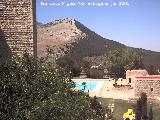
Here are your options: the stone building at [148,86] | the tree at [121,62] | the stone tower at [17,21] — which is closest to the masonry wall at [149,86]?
the stone building at [148,86]

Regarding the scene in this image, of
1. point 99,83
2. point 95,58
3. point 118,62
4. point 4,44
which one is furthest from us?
point 95,58

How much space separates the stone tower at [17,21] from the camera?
570 inches

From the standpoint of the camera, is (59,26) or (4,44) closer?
(4,44)

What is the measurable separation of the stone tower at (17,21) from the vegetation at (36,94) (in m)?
2.93

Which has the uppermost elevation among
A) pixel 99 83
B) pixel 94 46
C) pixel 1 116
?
pixel 1 116

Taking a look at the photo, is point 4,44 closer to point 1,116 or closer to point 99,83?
point 1,116

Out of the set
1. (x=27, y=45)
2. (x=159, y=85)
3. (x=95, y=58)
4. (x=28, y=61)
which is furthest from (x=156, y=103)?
(x=95, y=58)

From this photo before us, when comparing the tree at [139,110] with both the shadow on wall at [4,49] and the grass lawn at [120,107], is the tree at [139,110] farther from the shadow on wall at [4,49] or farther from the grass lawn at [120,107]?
the shadow on wall at [4,49]

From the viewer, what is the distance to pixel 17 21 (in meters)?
14.5

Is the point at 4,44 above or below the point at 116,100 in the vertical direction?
above

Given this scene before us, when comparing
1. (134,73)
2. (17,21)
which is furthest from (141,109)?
(17,21)

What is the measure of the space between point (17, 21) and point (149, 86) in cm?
2384

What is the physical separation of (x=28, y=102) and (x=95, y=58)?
250 ft

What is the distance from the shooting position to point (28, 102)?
9.62m
